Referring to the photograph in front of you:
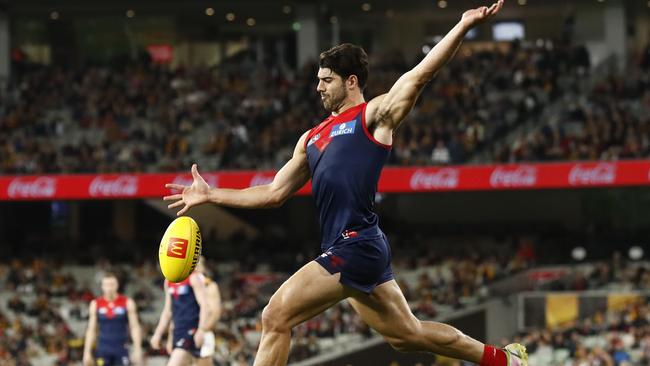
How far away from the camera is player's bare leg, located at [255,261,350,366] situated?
25.4 ft

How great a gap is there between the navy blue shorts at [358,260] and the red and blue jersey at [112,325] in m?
7.37

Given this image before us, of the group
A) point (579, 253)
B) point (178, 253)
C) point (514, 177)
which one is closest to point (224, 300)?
point (514, 177)

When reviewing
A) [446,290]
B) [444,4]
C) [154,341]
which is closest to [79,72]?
[444,4]

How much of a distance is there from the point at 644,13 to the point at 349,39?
9245mm

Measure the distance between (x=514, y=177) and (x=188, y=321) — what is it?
56.8 ft

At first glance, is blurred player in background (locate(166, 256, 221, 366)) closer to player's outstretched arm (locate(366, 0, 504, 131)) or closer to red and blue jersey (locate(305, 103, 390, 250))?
red and blue jersey (locate(305, 103, 390, 250))

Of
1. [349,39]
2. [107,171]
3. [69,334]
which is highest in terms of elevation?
[349,39]

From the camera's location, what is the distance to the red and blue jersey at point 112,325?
48.6 feet

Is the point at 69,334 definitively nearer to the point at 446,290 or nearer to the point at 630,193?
the point at 446,290

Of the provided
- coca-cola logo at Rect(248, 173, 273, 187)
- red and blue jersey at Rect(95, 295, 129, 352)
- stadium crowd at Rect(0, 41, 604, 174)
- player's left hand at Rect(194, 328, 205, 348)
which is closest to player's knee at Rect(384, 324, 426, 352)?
player's left hand at Rect(194, 328, 205, 348)

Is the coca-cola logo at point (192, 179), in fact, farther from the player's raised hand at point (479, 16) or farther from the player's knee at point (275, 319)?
the player's raised hand at point (479, 16)

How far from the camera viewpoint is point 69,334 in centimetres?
2861

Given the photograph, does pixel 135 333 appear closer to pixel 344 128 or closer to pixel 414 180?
pixel 344 128

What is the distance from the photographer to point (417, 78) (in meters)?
7.63
